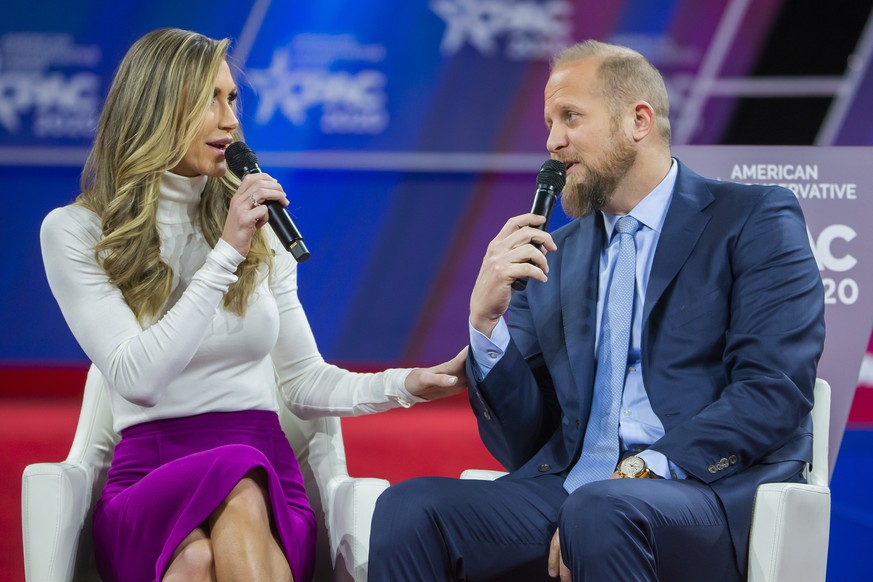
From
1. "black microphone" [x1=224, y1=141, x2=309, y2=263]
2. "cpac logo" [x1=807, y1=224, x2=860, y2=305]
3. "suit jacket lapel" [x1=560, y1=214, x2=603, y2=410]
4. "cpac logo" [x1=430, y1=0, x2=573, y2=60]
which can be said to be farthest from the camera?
"cpac logo" [x1=430, y1=0, x2=573, y2=60]

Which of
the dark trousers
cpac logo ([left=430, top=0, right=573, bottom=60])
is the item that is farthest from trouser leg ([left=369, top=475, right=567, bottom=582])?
cpac logo ([left=430, top=0, right=573, bottom=60])

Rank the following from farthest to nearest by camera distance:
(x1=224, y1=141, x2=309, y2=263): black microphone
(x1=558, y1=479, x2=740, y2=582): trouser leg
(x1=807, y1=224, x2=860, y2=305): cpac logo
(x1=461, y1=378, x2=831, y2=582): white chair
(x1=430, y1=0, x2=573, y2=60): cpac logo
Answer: (x1=430, y1=0, x2=573, y2=60): cpac logo
(x1=807, y1=224, x2=860, y2=305): cpac logo
(x1=224, y1=141, x2=309, y2=263): black microphone
(x1=461, y1=378, x2=831, y2=582): white chair
(x1=558, y1=479, x2=740, y2=582): trouser leg

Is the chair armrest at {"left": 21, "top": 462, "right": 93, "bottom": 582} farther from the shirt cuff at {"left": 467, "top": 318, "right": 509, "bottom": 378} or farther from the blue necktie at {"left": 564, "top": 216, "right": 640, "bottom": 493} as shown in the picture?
the blue necktie at {"left": 564, "top": 216, "right": 640, "bottom": 493}

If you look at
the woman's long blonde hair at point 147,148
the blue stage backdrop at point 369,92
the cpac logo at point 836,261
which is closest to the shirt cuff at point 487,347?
the woman's long blonde hair at point 147,148

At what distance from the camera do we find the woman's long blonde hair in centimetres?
235

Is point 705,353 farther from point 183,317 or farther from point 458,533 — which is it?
point 183,317

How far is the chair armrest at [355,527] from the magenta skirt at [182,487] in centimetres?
6

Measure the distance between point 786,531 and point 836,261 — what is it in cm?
136

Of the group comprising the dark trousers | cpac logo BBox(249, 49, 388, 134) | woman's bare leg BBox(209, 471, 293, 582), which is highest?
→ cpac logo BBox(249, 49, 388, 134)

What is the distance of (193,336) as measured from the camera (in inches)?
86.9

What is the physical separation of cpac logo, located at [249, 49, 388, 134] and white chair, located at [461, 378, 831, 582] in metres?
2.48

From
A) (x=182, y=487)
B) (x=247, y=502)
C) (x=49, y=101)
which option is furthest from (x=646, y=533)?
(x=49, y=101)

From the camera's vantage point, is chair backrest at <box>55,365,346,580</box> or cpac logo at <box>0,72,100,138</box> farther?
cpac logo at <box>0,72,100,138</box>

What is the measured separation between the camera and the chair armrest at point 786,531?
76.0 inches
